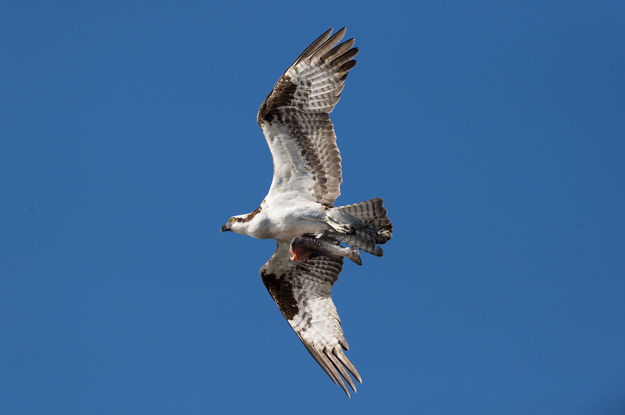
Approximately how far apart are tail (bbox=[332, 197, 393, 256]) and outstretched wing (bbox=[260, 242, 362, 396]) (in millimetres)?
1359

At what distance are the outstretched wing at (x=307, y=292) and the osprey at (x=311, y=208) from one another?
0.05 ft

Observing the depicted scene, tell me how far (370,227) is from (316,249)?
103 cm

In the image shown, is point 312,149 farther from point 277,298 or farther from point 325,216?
point 277,298

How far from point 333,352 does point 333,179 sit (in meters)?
2.42

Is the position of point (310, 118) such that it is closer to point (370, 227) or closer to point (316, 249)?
point (370, 227)

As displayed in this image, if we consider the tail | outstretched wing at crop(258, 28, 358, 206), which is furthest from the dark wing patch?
the tail

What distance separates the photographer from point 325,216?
1146cm

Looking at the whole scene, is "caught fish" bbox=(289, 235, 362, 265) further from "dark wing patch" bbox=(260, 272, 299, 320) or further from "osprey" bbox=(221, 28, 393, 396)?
"dark wing patch" bbox=(260, 272, 299, 320)

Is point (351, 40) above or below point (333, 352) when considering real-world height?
above

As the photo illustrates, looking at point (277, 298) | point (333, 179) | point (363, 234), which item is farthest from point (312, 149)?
point (277, 298)

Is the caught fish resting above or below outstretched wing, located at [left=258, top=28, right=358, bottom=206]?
below

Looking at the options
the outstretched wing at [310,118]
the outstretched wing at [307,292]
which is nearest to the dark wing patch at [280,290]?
the outstretched wing at [307,292]

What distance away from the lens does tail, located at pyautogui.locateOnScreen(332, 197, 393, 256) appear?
11008 millimetres

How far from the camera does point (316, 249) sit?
38.7 ft
